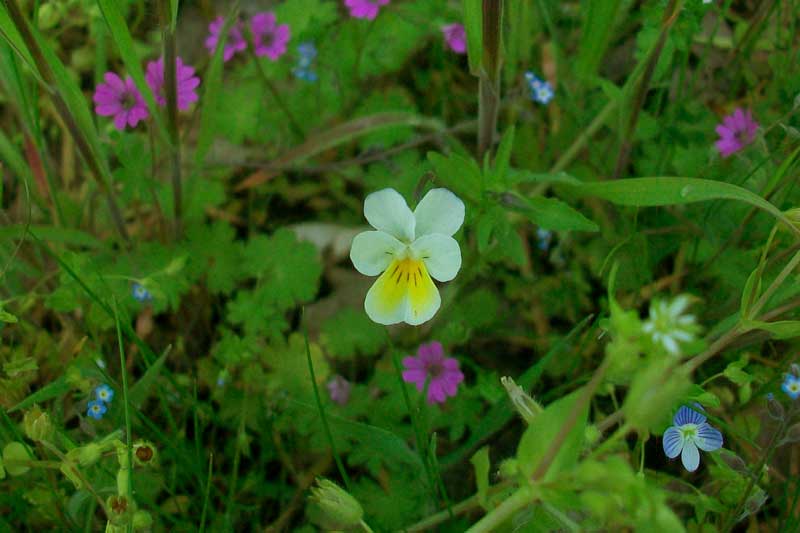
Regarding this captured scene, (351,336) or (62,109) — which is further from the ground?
(62,109)

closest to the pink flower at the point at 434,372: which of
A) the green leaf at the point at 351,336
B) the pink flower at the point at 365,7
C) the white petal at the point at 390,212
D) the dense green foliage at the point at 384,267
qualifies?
the dense green foliage at the point at 384,267

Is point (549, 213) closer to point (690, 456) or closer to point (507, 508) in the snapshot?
point (690, 456)

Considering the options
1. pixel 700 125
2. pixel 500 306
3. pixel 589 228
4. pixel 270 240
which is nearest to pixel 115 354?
pixel 270 240

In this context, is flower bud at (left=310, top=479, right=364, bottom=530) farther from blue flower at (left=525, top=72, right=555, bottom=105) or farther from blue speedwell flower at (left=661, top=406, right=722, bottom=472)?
blue flower at (left=525, top=72, right=555, bottom=105)

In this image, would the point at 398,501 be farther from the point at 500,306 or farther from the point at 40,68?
the point at 40,68

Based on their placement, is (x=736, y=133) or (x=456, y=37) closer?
(x=736, y=133)

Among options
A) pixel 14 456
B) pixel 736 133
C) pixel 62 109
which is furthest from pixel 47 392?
pixel 736 133
